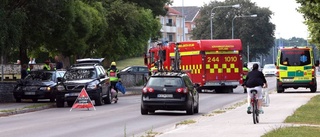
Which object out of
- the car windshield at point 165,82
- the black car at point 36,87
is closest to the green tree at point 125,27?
the black car at point 36,87

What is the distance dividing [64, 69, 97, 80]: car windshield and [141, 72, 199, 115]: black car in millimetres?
7506

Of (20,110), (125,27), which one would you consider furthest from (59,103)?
(125,27)

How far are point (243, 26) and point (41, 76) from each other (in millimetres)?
79243

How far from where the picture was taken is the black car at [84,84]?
34.1 m

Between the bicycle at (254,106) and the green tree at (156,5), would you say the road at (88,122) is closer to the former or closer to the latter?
the bicycle at (254,106)

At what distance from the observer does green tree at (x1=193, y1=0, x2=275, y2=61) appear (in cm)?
11619

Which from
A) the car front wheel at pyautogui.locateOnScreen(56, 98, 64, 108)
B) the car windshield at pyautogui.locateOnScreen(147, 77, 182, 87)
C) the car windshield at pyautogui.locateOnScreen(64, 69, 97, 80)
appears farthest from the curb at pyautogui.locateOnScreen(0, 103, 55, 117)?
the car windshield at pyautogui.locateOnScreen(147, 77, 182, 87)

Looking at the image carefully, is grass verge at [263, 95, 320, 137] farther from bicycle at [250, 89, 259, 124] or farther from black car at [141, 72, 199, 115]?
black car at [141, 72, 199, 115]

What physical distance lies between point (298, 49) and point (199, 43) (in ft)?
19.0

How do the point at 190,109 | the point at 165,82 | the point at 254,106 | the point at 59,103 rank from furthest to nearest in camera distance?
the point at 59,103 < the point at 190,109 < the point at 165,82 < the point at 254,106

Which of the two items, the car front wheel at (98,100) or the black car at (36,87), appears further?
the black car at (36,87)

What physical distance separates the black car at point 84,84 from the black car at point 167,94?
21.6 ft

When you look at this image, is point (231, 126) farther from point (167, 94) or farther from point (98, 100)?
point (98, 100)

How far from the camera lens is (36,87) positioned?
36.8m
